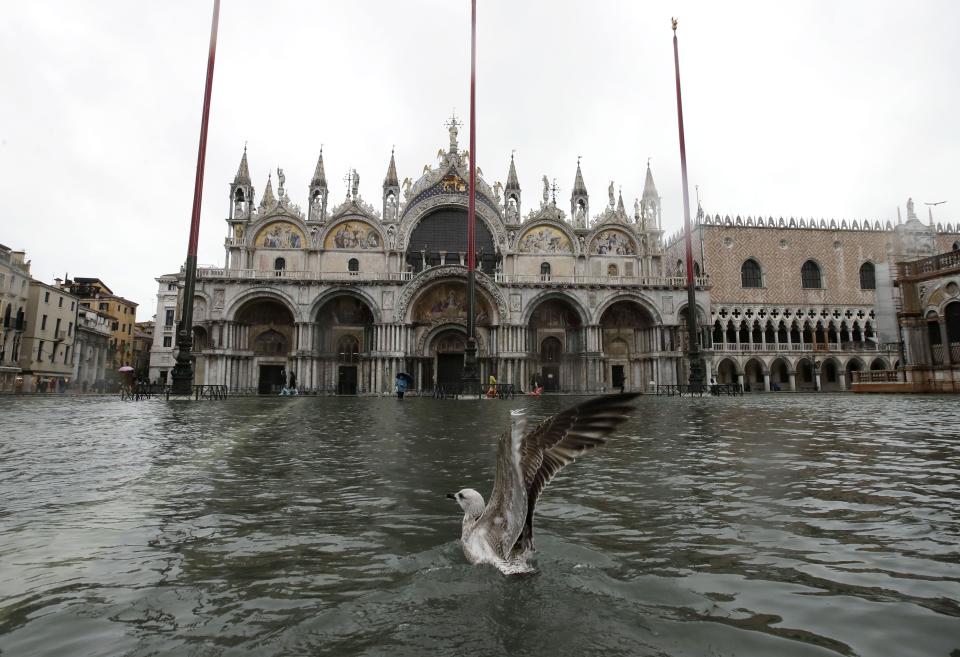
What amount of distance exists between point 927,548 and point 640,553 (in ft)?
5.14

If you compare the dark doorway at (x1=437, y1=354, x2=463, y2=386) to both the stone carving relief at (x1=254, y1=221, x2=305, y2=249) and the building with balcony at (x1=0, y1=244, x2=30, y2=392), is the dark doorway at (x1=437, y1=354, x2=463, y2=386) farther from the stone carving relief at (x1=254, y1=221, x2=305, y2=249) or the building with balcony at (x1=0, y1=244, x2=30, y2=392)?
the building with balcony at (x1=0, y1=244, x2=30, y2=392)

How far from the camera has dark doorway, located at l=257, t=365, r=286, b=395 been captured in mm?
36562

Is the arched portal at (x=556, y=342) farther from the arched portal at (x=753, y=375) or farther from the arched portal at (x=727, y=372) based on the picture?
the arched portal at (x=753, y=375)

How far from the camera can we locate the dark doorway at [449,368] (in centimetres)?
3691

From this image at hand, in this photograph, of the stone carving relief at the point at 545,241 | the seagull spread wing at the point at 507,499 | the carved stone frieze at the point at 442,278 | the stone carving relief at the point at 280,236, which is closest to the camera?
the seagull spread wing at the point at 507,499

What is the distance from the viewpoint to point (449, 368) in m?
37.1

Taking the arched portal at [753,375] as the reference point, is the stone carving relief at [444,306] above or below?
above

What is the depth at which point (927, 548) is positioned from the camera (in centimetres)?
295

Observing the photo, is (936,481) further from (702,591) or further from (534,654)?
(534,654)

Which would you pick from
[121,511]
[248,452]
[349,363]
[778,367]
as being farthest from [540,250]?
[121,511]

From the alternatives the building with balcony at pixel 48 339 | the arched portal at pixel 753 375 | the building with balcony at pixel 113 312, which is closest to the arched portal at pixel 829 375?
the arched portal at pixel 753 375

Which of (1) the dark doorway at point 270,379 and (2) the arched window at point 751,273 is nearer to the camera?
(1) the dark doorway at point 270,379

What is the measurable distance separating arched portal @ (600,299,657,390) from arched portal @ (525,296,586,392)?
217cm

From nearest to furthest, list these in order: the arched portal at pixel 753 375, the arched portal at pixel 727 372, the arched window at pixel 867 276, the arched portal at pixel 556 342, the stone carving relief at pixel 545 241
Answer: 1. the arched portal at pixel 556 342
2. the stone carving relief at pixel 545 241
3. the arched portal at pixel 753 375
4. the arched portal at pixel 727 372
5. the arched window at pixel 867 276
